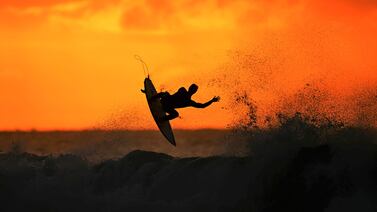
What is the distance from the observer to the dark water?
19703 mm

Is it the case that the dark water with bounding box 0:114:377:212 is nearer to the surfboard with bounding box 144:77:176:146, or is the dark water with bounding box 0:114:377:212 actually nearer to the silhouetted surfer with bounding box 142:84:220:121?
the surfboard with bounding box 144:77:176:146

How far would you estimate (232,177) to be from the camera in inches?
875

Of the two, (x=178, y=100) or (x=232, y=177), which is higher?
(x=178, y=100)

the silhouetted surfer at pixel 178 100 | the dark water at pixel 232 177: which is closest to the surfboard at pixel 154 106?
the silhouetted surfer at pixel 178 100

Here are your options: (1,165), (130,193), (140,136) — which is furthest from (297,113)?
(140,136)

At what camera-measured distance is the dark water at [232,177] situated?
1970 cm

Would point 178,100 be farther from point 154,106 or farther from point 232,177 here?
point 232,177

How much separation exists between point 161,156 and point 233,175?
4810 mm

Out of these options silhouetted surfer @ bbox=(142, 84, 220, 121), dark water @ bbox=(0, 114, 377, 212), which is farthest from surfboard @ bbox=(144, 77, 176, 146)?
dark water @ bbox=(0, 114, 377, 212)

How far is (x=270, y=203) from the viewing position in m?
20.6

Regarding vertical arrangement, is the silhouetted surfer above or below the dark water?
above

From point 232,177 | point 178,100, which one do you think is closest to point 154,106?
point 178,100

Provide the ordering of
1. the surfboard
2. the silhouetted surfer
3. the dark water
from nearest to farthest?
the dark water
the silhouetted surfer
the surfboard

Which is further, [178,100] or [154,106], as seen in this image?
[154,106]
